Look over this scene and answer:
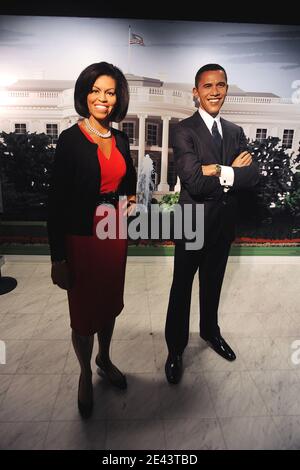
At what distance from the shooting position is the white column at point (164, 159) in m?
4.43

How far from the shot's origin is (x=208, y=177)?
85.8 inches

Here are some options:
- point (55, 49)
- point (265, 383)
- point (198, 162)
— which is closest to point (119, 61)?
point (55, 49)

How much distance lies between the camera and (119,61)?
14.1 ft

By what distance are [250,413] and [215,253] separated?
993mm

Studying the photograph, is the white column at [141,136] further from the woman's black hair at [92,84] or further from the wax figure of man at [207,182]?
the woman's black hair at [92,84]

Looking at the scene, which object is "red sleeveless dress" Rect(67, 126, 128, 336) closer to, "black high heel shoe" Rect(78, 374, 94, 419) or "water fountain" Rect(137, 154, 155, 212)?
"black high heel shoe" Rect(78, 374, 94, 419)

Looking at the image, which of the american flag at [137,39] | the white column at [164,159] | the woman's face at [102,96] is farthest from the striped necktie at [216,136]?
the american flag at [137,39]

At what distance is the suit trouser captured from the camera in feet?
8.04

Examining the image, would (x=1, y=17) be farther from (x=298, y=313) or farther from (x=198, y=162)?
(x=298, y=313)

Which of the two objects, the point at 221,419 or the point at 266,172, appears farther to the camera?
the point at 266,172

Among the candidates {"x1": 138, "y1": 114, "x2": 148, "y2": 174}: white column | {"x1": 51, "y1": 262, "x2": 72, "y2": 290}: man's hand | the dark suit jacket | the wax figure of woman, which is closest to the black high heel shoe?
the wax figure of woman

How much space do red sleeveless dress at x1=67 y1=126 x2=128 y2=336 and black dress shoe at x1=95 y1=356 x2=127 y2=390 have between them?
43cm

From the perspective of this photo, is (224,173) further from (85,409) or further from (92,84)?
(85,409)

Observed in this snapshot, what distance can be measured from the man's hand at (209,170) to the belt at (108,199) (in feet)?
1.78
